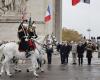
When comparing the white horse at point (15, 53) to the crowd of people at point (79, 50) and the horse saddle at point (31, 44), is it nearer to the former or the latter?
the horse saddle at point (31, 44)

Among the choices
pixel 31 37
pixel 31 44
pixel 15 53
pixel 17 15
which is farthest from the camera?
pixel 17 15

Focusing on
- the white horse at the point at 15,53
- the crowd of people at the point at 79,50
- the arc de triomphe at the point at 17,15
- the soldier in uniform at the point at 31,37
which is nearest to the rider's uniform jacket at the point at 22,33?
the soldier in uniform at the point at 31,37

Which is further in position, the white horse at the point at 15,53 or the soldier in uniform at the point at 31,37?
the white horse at the point at 15,53

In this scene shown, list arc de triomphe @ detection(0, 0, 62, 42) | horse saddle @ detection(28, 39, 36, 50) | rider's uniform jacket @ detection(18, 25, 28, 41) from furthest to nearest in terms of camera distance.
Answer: arc de triomphe @ detection(0, 0, 62, 42)
rider's uniform jacket @ detection(18, 25, 28, 41)
horse saddle @ detection(28, 39, 36, 50)

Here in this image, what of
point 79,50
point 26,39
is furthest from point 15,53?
point 79,50

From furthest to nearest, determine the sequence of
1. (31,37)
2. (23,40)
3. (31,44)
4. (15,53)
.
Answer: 1. (15,53)
2. (31,37)
3. (23,40)
4. (31,44)

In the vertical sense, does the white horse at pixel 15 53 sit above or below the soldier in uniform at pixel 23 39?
below

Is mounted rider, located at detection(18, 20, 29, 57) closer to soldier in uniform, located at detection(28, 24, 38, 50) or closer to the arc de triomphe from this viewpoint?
soldier in uniform, located at detection(28, 24, 38, 50)

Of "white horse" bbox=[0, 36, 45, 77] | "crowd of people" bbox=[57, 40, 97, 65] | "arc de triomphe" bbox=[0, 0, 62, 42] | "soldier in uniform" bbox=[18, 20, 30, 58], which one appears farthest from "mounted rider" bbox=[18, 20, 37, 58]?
"arc de triomphe" bbox=[0, 0, 62, 42]

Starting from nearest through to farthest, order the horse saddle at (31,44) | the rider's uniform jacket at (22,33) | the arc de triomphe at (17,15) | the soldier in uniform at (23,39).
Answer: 1. the horse saddle at (31,44)
2. the soldier in uniform at (23,39)
3. the rider's uniform jacket at (22,33)
4. the arc de triomphe at (17,15)

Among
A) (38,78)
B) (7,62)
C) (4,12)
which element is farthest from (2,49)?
(4,12)

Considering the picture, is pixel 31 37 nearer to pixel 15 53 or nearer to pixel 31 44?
pixel 31 44

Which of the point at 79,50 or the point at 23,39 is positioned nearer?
the point at 23,39

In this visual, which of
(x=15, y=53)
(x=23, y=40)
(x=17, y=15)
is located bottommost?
(x=15, y=53)
